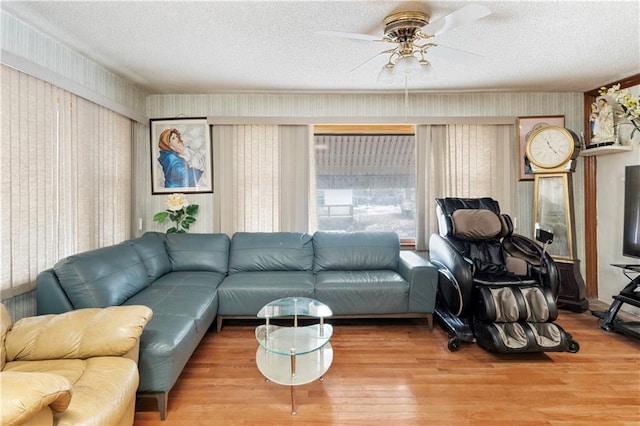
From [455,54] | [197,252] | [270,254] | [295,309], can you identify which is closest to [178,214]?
[197,252]

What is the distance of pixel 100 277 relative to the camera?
2.22 m

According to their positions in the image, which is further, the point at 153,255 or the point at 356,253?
the point at 356,253

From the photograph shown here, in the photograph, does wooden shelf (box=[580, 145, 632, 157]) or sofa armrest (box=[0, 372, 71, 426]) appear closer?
sofa armrest (box=[0, 372, 71, 426])

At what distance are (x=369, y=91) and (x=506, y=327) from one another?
2793mm

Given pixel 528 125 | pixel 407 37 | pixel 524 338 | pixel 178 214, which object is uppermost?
pixel 407 37

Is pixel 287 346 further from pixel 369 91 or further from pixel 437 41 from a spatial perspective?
pixel 369 91

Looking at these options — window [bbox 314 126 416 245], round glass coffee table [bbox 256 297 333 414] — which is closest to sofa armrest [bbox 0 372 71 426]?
round glass coffee table [bbox 256 297 333 414]

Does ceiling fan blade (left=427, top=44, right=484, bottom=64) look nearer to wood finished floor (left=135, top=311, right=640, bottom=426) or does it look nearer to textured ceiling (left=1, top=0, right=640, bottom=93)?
textured ceiling (left=1, top=0, right=640, bottom=93)

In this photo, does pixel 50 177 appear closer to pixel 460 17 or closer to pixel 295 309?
pixel 295 309

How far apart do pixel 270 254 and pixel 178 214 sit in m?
1.21

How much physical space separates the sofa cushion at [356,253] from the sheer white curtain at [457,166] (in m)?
0.66

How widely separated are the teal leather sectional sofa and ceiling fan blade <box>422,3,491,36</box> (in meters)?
1.93

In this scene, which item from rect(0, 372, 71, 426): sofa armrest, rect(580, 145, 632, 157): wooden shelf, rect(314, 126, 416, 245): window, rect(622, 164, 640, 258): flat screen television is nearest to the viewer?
rect(0, 372, 71, 426): sofa armrest

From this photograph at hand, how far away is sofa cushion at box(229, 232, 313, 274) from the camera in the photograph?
3391 mm
